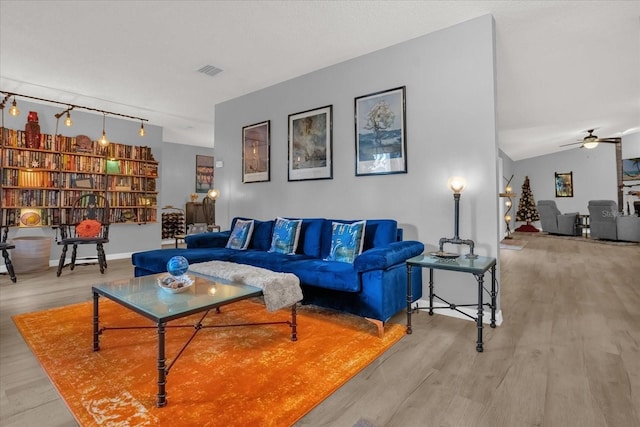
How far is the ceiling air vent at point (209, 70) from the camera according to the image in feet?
13.5

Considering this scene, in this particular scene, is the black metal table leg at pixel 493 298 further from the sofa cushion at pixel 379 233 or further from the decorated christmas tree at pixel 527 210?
the decorated christmas tree at pixel 527 210

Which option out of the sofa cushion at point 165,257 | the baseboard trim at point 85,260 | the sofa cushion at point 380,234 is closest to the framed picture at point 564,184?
the sofa cushion at point 380,234

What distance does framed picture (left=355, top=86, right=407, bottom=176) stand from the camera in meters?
3.42

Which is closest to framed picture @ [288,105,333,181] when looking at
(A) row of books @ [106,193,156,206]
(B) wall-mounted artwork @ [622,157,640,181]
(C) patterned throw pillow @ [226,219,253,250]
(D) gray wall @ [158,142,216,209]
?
(C) patterned throw pillow @ [226,219,253,250]

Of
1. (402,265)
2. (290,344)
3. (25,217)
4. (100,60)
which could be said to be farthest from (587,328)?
(25,217)

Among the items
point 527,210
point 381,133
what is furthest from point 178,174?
point 527,210

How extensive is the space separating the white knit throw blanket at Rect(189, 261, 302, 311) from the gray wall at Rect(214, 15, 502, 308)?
59.2 inches

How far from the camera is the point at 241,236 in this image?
13.3ft

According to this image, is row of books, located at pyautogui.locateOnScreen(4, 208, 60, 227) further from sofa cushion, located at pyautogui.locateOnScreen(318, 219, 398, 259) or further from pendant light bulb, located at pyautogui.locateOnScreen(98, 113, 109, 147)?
sofa cushion, located at pyautogui.locateOnScreen(318, 219, 398, 259)

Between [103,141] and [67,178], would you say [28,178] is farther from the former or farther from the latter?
[103,141]

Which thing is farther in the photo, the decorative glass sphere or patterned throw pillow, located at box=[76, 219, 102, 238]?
patterned throw pillow, located at box=[76, 219, 102, 238]

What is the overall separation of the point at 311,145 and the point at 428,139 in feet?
4.91

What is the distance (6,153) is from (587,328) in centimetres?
756

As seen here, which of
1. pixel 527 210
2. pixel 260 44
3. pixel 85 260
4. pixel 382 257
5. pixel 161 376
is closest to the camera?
pixel 161 376
